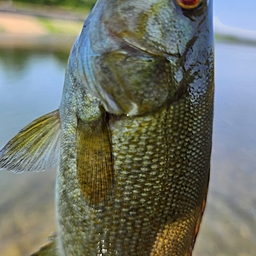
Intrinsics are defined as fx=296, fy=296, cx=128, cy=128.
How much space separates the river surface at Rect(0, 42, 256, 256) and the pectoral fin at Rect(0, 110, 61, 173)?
1.79m

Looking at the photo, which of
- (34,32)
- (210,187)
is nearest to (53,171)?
(210,187)

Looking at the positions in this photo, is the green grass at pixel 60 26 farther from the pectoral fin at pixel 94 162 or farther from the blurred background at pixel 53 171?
the pectoral fin at pixel 94 162

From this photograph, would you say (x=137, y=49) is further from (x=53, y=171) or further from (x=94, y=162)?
(x=53, y=171)

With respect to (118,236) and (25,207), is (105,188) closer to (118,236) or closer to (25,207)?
(118,236)

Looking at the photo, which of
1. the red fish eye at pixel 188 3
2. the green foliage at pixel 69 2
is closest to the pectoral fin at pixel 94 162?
the red fish eye at pixel 188 3

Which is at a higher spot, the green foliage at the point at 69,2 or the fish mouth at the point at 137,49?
the fish mouth at the point at 137,49

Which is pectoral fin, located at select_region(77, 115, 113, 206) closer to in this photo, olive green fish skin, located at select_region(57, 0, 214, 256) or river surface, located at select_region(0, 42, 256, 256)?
olive green fish skin, located at select_region(57, 0, 214, 256)

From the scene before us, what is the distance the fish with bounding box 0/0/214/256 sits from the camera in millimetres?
1068

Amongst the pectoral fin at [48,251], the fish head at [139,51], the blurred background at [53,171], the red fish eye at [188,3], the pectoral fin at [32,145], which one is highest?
the red fish eye at [188,3]

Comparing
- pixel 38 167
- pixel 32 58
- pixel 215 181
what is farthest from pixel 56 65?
pixel 38 167

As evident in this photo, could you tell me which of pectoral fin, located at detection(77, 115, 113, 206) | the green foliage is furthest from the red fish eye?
the green foliage

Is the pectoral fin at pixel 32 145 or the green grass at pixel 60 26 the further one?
the green grass at pixel 60 26

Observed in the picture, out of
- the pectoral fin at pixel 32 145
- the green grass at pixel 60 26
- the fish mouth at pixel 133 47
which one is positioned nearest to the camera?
the fish mouth at pixel 133 47

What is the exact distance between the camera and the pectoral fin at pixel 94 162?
3.55 feet
